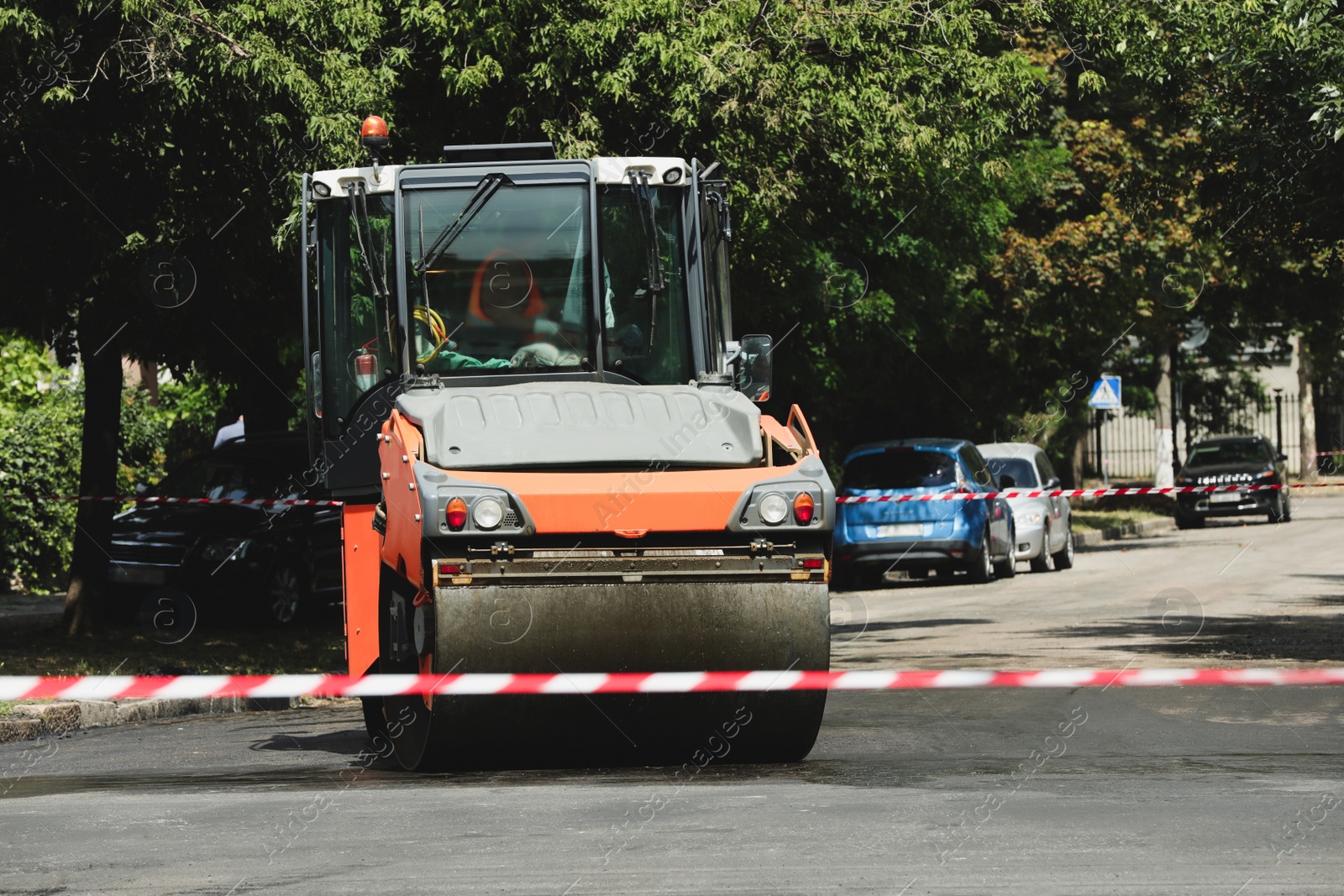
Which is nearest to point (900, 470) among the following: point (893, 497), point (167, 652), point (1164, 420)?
point (893, 497)

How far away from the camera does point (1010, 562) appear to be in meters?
24.4

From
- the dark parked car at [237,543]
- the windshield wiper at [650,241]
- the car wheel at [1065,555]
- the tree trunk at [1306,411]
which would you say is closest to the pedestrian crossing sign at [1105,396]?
the car wheel at [1065,555]

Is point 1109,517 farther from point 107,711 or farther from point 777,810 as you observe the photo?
point 777,810

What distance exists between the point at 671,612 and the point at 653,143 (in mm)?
9515

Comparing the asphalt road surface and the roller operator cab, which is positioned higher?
the roller operator cab

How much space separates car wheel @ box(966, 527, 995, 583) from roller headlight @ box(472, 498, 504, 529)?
16019mm

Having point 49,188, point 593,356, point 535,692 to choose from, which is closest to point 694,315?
point 593,356

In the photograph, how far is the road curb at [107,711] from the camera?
426 inches

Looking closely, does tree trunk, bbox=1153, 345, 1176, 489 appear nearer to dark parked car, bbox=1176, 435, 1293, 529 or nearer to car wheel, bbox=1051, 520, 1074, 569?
dark parked car, bbox=1176, 435, 1293, 529

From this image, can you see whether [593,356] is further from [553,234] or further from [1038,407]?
[1038,407]

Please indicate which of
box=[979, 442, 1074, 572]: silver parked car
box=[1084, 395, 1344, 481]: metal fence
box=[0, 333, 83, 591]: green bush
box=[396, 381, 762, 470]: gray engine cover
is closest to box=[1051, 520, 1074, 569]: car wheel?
box=[979, 442, 1074, 572]: silver parked car

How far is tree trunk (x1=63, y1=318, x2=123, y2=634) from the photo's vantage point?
16.2 metres

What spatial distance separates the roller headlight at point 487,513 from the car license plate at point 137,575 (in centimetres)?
1084

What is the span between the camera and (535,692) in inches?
295
